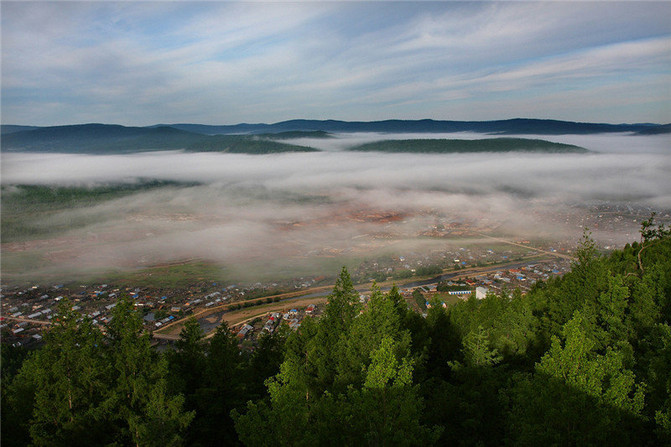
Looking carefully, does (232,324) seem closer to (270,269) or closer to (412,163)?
(270,269)

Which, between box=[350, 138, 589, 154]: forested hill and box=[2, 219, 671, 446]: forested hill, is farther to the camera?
box=[350, 138, 589, 154]: forested hill

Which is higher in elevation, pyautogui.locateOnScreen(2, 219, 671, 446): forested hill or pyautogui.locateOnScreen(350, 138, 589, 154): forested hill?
pyautogui.locateOnScreen(350, 138, 589, 154): forested hill

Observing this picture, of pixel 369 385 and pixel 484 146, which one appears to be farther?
pixel 484 146

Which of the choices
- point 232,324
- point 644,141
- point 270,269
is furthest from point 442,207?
point 644,141

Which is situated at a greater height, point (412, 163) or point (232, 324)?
point (412, 163)

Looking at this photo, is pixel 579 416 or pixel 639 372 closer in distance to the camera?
pixel 579 416

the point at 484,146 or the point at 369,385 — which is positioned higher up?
the point at 484,146
